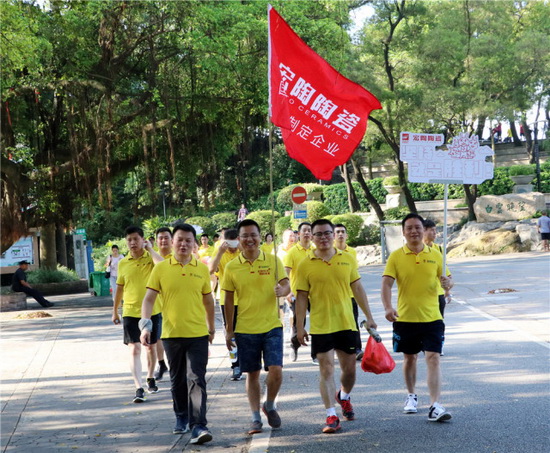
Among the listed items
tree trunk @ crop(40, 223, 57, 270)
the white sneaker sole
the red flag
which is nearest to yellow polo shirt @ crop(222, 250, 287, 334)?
the white sneaker sole

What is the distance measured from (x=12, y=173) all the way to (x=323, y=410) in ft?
53.8

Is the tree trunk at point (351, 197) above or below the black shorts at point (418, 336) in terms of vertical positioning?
above

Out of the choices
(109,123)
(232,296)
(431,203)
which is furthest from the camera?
(431,203)

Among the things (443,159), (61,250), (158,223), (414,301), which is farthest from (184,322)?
(158,223)

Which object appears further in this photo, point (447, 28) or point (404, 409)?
point (447, 28)

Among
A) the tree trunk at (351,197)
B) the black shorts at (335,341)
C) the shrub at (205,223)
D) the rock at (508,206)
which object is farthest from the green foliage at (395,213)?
the black shorts at (335,341)

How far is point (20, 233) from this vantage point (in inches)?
926

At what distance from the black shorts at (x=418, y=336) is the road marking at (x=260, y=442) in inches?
55.1

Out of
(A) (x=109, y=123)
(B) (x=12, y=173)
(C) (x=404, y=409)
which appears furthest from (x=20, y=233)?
(C) (x=404, y=409)

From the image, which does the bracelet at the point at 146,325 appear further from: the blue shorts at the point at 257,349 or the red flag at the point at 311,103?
the red flag at the point at 311,103

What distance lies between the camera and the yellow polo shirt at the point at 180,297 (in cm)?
695

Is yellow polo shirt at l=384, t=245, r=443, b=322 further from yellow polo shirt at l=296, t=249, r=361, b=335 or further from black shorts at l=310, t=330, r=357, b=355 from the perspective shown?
black shorts at l=310, t=330, r=357, b=355

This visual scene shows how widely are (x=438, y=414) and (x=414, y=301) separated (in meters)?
1.00

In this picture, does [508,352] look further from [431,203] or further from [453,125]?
[431,203]
